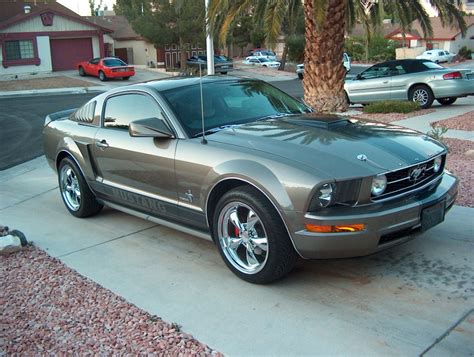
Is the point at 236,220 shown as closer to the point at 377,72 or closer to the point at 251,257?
the point at 251,257

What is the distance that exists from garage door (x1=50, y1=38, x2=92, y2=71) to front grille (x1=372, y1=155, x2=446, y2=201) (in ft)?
135

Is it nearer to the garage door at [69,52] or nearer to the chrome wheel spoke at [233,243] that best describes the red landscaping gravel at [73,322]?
the chrome wheel spoke at [233,243]

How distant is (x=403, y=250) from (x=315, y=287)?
1084 millimetres

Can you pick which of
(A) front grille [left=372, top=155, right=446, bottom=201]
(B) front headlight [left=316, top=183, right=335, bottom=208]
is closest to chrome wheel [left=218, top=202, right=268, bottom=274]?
(B) front headlight [left=316, top=183, right=335, bottom=208]

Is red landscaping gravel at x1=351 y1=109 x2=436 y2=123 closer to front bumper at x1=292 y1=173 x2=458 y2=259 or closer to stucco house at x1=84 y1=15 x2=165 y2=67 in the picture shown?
front bumper at x1=292 y1=173 x2=458 y2=259

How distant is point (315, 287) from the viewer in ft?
14.4

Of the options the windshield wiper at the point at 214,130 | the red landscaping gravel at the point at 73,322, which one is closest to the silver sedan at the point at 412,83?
the windshield wiper at the point at 214,130

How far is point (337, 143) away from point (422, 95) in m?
12.1

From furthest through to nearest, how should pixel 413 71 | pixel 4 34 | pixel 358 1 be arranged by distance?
pixel 4 34
pixel 413 71
pixel 358 1

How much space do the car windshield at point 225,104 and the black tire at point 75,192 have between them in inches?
66.7

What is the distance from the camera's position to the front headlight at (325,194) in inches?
156

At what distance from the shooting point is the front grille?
417cm

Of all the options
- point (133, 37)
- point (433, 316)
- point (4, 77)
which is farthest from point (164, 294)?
point (133, 37)

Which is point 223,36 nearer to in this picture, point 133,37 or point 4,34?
point 4,34
